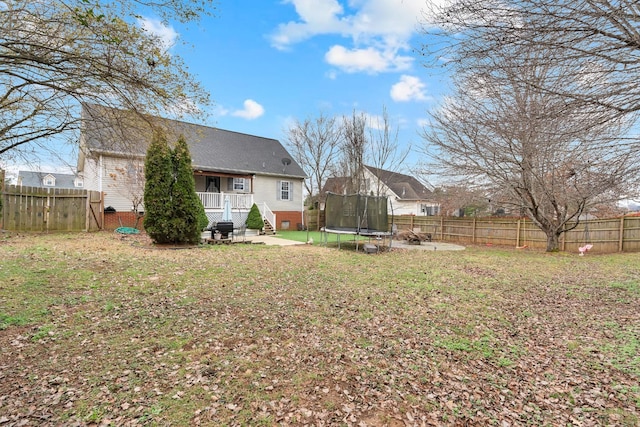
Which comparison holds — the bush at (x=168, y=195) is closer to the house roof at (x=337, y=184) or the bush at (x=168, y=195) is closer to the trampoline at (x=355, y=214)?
the trampoline at (x=355, y=214)

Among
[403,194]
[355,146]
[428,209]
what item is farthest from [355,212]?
[428,209]

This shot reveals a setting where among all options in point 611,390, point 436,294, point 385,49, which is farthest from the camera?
point 385,49

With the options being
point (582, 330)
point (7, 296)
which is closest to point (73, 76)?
point (7, 296)

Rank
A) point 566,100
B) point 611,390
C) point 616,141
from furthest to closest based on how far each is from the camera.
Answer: point 616,141 < point 566,100 < point 611,390

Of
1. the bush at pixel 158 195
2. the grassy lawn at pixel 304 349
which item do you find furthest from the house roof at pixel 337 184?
the grassy lawn at pixel 304 349

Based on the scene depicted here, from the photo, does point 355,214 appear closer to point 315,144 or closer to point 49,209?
point 49,209

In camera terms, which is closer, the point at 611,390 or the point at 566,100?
the point at 611,390

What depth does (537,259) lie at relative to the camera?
10.5 m

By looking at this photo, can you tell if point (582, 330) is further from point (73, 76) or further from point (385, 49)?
point (73, 76)

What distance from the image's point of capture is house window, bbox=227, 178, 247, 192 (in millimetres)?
19297

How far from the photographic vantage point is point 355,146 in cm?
2169

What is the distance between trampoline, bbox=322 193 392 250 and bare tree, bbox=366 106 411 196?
820 cm

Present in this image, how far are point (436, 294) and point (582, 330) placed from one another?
2.14 m

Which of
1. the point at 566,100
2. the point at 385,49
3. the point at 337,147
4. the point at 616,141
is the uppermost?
the point at 337,147
